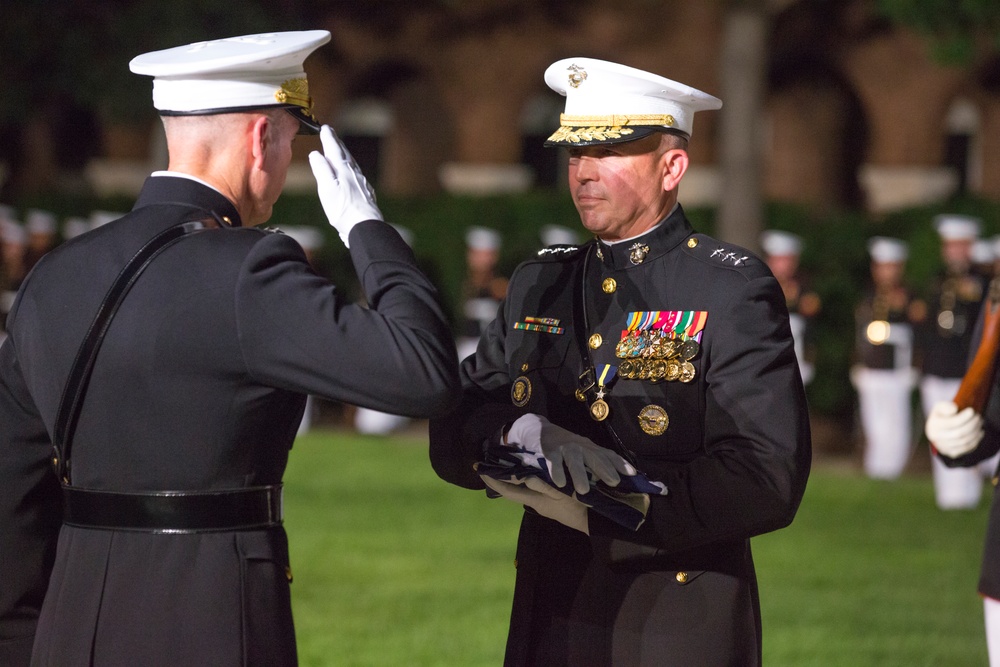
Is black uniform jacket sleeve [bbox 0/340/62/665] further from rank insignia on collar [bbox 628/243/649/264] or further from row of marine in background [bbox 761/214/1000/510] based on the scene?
row of marine in background [bbox 761/214/1000/510]

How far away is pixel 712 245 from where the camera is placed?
376 centimetres

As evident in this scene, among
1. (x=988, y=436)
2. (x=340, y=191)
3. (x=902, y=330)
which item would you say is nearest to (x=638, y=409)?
(x=340, y=191)

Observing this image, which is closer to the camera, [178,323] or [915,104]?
[178,323]

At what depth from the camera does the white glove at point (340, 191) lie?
3.20 m

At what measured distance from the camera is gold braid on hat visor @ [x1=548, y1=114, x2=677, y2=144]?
147 inches

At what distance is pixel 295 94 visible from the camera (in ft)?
10.6

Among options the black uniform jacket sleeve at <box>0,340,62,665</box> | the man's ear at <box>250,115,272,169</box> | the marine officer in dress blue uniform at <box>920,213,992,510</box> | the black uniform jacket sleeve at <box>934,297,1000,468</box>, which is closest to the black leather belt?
the black uniform jacket sleeve at <box>0,340,62,665</box>

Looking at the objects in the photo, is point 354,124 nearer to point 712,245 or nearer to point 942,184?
point 942,184

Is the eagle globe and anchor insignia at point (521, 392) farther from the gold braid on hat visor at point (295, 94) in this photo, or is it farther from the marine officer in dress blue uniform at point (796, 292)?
the marine officer in dress blue uniform at point (796, 292)

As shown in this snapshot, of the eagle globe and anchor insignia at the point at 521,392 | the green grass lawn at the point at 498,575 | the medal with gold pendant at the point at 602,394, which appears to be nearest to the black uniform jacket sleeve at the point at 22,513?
the eagle globe and anchor insignia at the point at 521,392

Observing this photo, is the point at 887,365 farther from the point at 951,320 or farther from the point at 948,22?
the point at 948,22

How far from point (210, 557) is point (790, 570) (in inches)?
267

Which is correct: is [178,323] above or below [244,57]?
below

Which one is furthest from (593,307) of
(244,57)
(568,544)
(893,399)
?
(893,399)
